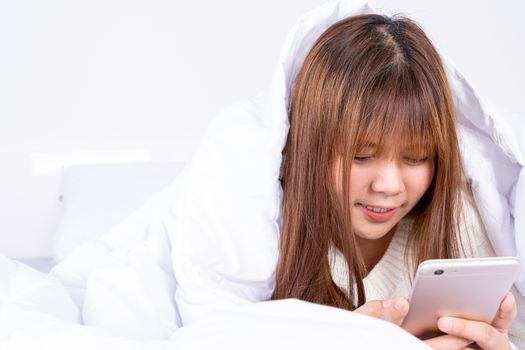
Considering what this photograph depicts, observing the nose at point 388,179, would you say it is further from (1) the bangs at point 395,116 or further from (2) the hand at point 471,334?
(2) the hand at point 471,334

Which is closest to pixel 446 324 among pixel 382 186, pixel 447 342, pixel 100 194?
pixel 447 342

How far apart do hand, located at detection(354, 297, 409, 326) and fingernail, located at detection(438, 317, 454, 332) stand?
0.06 m

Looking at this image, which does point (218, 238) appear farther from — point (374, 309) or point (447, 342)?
point (447, 342)

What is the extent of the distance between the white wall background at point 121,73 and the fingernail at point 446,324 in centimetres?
103

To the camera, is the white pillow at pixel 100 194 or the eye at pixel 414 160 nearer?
the eye at pixel 414 160

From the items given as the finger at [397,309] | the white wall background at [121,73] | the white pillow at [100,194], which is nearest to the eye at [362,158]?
the finger at [397,309]

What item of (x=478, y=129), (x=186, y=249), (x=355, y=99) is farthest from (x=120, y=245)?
(x=478, y=129)

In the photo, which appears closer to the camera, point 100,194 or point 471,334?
point 471,334

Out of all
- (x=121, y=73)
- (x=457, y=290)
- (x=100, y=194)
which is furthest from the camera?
(x=121, y=73)

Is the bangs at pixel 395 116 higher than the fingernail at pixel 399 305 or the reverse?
higher

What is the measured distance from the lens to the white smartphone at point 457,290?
109 centimetres

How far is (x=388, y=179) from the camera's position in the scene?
1.25m

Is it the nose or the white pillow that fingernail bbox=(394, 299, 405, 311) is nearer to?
the nose

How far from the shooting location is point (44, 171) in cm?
212
